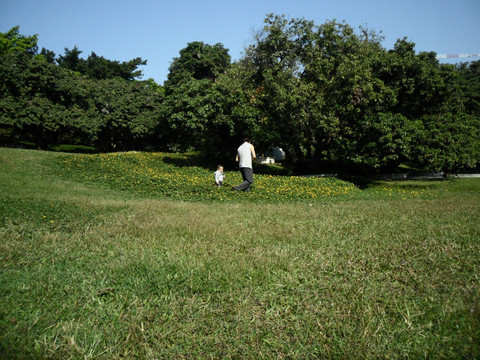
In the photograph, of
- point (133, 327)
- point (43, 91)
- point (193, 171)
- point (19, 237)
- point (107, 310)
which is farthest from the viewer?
point (43, 91)

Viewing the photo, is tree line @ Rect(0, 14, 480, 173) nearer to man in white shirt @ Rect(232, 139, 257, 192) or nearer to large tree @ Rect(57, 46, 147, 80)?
man in white shirt @ Rect(232, 139, 257, 192)

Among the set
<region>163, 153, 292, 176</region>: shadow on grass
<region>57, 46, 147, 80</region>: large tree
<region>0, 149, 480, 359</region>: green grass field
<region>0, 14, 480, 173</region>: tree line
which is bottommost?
<region>0, 149, 480, 359</region>: green grass field

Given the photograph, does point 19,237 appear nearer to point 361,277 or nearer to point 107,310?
point 107,310

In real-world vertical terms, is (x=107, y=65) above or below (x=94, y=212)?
above

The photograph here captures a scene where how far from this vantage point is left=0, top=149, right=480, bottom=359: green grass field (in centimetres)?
253

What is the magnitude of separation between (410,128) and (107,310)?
690 inches

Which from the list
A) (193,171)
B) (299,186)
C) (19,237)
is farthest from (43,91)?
(19,237)

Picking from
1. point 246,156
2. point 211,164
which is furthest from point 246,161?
point 211,164

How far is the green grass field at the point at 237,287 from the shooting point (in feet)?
8.29

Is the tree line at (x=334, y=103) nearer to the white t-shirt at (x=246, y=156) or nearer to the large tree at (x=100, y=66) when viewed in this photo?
the white t-shirt at (x=246, y=156)

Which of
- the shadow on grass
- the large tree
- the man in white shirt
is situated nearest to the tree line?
the shadow on grass

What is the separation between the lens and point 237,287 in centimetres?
347

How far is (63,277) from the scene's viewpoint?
12.0ft

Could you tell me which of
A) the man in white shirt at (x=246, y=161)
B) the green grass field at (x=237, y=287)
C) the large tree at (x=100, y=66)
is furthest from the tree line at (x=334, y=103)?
the large tree at (x=100, y=66)
